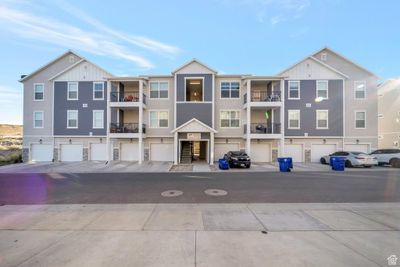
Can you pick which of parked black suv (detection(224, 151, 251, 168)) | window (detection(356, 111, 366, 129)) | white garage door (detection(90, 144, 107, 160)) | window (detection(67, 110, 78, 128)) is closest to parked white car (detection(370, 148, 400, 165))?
window (detection(356, 111, 366, 129))

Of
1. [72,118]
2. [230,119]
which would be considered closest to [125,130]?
[72,118]

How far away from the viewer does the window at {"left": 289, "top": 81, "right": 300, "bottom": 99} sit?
20.7m

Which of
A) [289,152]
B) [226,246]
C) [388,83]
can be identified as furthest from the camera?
[388,83]

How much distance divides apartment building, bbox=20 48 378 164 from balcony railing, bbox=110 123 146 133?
0.10m

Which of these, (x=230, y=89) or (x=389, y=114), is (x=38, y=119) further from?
(x=389, y=114)

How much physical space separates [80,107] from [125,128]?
222 inches

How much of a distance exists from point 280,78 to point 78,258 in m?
20.5

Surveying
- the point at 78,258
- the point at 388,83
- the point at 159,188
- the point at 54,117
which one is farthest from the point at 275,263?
the point at 388,83

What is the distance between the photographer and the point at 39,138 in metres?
20.8

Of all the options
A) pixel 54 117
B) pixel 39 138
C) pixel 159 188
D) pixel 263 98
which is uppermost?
pixel 263 98

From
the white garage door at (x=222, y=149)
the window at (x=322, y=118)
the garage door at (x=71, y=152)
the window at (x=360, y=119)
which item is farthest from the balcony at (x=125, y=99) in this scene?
the window at (x=360, y=119)

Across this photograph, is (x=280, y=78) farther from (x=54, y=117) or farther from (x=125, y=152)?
(x=54, y=117)

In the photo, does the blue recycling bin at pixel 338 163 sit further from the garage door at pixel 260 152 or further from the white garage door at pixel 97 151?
the white garage door at pixel 97 151

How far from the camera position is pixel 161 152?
20.6 m
